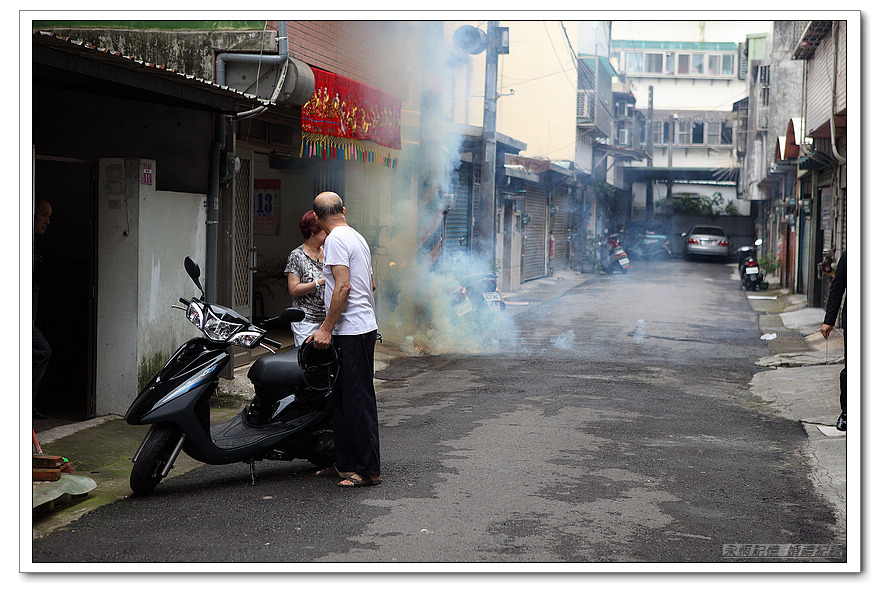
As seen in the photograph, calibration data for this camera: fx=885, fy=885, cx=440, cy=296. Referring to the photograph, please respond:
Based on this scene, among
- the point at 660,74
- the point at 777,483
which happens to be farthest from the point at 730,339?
the point at 660,74

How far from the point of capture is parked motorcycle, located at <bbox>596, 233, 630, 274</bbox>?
30.6m

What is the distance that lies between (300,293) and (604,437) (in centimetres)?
266

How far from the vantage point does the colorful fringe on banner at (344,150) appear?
10117mm

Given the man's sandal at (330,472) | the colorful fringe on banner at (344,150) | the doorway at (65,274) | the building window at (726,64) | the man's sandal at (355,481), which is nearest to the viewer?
the man's sandal at (355,481)

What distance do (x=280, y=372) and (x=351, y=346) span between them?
0.51 m

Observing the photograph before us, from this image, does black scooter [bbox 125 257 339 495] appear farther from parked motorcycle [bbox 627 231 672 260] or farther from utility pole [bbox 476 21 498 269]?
parked motorcycle [bbox 627 231 672 260]

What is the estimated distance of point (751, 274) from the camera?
77.6 feet

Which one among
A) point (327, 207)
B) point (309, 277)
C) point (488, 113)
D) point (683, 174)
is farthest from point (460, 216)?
point (683, 174)

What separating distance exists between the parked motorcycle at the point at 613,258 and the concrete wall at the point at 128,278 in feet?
80.4

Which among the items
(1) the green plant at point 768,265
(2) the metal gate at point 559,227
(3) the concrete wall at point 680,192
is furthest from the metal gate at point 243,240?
(3) the concrete wall at point 680,192

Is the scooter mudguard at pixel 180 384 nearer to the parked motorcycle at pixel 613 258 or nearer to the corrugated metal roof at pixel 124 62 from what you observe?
the corrugated metal roof at pixel 124 62

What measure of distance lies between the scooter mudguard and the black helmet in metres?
0.47

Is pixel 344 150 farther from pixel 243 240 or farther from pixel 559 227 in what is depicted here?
pixel 559 227
